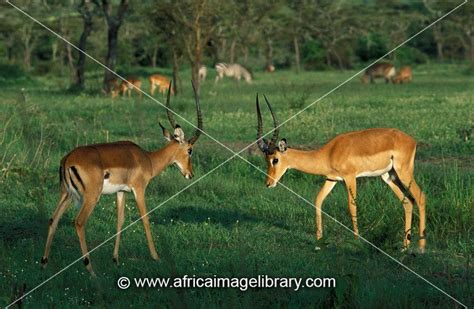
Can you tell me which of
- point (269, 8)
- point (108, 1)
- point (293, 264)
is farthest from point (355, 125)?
point (269, 8)

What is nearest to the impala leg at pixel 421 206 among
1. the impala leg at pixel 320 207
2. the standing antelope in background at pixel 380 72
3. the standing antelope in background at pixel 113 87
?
the impala leg at pixel 320 207

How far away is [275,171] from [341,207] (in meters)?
1.02

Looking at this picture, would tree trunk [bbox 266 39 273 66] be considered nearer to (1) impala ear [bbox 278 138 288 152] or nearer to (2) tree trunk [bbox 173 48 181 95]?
(2) tree trunk [bbox 173 48 181 95]

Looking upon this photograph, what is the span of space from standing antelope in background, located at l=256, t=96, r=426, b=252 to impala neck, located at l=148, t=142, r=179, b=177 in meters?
A: 0.56

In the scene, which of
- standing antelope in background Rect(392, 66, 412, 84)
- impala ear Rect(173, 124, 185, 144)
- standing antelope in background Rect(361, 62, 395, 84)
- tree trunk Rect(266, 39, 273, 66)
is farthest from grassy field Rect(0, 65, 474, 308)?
tree trunk Rect(266, 39, 273, 66)

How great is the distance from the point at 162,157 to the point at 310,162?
1.00 metres

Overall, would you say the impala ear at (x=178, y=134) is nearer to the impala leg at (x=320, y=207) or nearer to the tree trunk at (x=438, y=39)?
the impala leg at (x=320, y=207)

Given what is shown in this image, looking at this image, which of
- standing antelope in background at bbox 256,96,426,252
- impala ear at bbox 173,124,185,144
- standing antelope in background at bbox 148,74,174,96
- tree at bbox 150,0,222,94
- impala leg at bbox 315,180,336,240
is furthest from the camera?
standing antelope in background at bbox 148,74,174,96

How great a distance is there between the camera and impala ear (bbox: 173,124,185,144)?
20.4ft

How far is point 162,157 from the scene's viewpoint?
6.18m

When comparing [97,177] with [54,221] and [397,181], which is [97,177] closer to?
[54,221]

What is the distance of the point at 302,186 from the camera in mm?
8445

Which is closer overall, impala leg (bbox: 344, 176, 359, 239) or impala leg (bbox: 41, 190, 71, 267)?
impala leg (bbox: 41, 190, 71, 267)

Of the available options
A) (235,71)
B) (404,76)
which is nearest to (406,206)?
(404,76)
